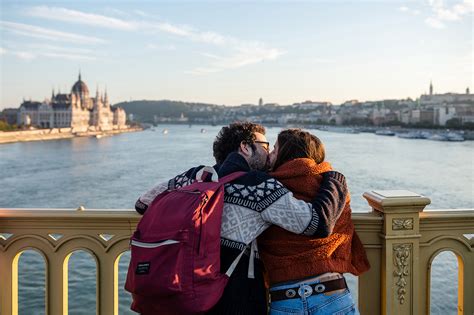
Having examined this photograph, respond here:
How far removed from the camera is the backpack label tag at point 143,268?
1.41 metres

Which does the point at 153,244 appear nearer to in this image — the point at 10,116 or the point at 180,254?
the point at 180,254

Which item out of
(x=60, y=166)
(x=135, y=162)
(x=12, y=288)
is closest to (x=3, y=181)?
(x=60, y=166)

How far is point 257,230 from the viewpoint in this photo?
1.55 meters

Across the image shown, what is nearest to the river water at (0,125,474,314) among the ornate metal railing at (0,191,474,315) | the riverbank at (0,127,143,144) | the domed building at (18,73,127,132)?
the ornate metal railing at (0,191,474,315)

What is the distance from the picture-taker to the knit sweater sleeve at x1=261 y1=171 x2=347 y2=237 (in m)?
1.51

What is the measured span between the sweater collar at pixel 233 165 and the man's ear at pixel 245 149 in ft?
0.11

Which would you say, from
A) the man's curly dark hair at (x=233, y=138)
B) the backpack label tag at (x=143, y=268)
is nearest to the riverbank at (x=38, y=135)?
the man's curly dark hair at (x=233, y=138)

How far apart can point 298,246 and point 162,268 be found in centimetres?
41

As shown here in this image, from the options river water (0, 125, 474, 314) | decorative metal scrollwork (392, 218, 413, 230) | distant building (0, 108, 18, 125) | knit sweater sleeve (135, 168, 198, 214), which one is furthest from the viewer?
distant building (0, 108, 18, 125)

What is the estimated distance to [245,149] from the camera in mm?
1688

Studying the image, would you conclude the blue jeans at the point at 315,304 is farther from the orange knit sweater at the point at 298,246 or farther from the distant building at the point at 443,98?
the distant building at the point at 443,98

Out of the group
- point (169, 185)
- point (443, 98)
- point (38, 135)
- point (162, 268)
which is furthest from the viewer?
point (443, 98)

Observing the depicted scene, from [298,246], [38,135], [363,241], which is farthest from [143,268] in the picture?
[38,135]

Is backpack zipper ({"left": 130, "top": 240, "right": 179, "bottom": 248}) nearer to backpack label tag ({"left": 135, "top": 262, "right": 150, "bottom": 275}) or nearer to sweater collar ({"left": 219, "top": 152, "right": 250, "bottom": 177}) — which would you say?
backpack label tag ({"left": 135, "top": 262, "right": 150, "bottom": 275})
